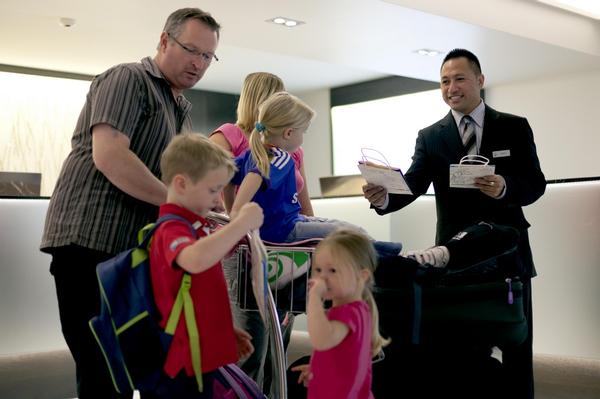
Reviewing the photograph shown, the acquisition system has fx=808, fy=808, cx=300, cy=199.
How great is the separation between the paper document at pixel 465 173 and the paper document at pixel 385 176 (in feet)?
0.54

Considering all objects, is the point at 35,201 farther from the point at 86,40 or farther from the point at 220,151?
the point at 86,40

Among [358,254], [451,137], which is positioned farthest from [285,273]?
[451,137]

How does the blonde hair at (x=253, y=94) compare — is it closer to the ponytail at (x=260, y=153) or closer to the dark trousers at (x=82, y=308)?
the ponytail at (x=260, y=153)

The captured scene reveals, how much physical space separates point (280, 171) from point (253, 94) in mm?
592

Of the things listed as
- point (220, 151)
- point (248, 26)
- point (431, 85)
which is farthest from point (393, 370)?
point (431, 85)

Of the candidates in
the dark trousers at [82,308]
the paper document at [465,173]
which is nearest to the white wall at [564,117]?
the paper document at [465,173]

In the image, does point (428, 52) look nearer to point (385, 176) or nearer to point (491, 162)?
point (491, 162)

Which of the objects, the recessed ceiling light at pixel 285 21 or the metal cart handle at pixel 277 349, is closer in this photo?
the metal cart handle at pixel 277 349

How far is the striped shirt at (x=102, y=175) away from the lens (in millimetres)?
2115

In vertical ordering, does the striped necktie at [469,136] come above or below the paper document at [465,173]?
above

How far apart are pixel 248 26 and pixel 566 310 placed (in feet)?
11.5

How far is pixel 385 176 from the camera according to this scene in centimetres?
270

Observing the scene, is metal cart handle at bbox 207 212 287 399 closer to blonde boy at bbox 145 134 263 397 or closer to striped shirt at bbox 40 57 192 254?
blonde boy at bbox 145 134 263 397

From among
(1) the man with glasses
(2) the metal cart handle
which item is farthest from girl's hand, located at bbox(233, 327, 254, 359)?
(1) the man with glasses
